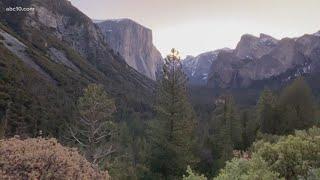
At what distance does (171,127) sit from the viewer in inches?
1517

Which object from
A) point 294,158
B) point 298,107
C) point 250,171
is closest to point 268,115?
point 298,107

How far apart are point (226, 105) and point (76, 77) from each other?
114 metres

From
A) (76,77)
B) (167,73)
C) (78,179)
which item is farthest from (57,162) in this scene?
(76,77)

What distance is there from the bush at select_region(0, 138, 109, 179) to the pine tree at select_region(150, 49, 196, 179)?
2299 cm

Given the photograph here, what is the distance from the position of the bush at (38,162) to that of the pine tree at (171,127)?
23.0 metres

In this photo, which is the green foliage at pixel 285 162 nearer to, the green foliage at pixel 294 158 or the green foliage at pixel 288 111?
the green foliage at pixel 294 158

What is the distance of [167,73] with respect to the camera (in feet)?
132

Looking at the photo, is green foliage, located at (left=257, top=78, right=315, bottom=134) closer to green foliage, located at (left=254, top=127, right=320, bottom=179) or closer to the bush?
green foliage, located at (left=254, top=127, right=320, bottom=179)

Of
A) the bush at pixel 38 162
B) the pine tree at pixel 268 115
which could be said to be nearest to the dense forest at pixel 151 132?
the bush at pixel 38 162

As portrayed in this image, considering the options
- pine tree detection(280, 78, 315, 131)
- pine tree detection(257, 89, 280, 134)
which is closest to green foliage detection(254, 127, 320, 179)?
pine tree detection(280, 78, 315, 131)

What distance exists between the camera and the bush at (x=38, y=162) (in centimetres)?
1339

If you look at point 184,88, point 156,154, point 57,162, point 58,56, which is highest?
point 58,56

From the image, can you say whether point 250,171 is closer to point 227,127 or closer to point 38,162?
point 38,162

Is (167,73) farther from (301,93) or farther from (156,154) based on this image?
(301,93)
